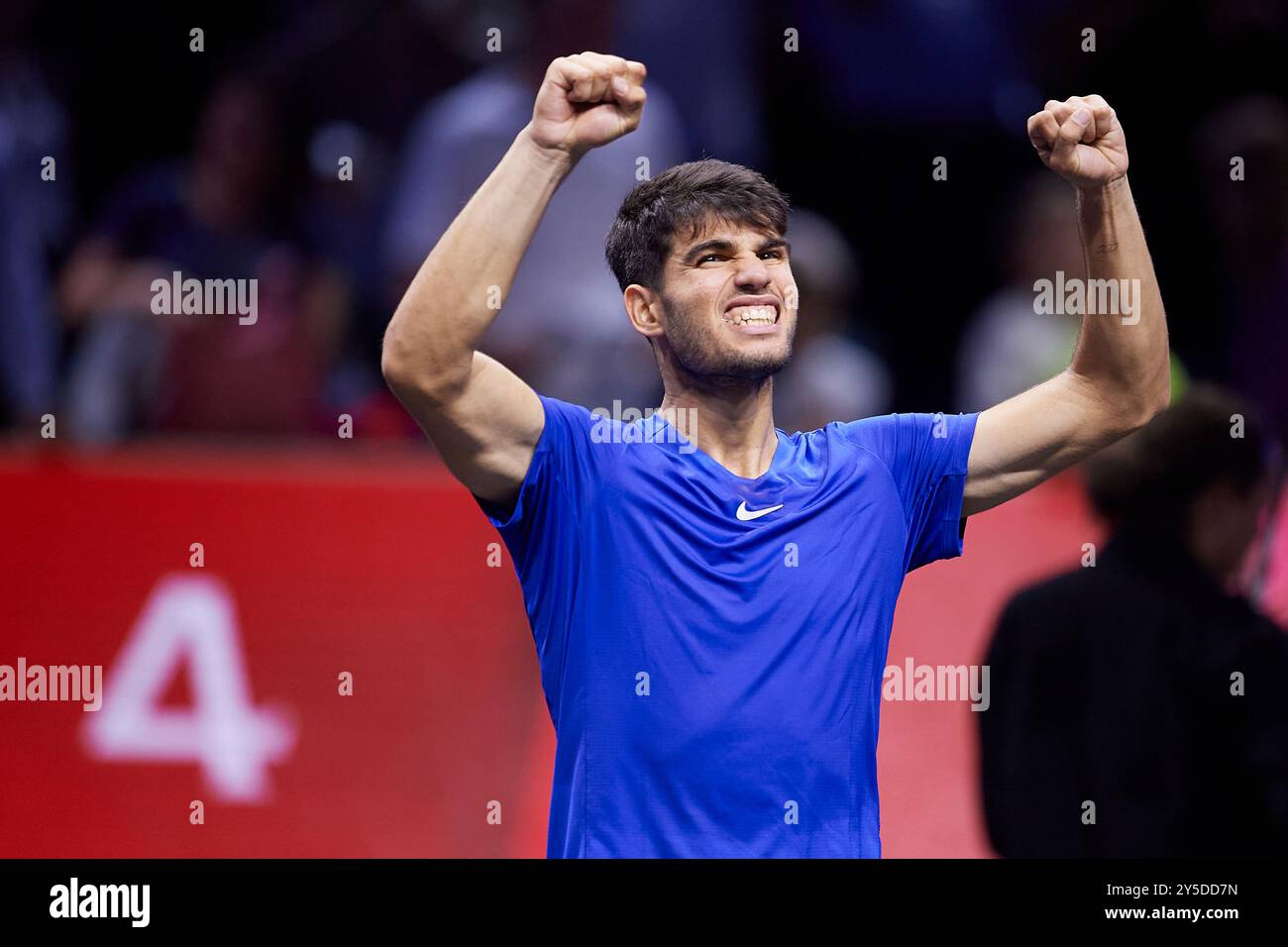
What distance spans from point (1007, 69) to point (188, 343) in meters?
4.02

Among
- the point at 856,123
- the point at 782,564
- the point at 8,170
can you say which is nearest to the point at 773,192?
the point at 782,564

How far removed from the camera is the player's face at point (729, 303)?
3848 millimetres

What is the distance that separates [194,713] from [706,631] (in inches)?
124

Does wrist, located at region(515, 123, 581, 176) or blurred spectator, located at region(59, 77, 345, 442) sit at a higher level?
blurred spectator, located at region(59, 77, 345, 442)

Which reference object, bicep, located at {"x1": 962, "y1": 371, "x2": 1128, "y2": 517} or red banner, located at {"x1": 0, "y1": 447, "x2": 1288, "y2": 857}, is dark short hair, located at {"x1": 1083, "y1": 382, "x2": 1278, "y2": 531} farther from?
bicep, located at {"x1": 962, "y1": 371, "x2": 1128, "y2": 517}

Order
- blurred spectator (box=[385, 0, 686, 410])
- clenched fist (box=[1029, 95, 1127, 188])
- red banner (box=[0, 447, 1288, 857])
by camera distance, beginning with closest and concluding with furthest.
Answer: clenched fist (box=[1029, 95, 1127, 188]) → red banner (box=[0, 447, 1288, 857]) → blurred spectator (box=[385, 0, 686, 410])

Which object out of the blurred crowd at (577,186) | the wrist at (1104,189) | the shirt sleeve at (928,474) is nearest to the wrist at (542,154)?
the shirt sleeve at (928,474)

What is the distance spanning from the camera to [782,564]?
148 inches

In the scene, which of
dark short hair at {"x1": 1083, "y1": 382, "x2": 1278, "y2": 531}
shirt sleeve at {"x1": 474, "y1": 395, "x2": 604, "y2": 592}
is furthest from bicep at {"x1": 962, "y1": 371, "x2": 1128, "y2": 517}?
dark short hair at {"x1": 1083, "y1": 382, "x2": 1278, "y2": 531}

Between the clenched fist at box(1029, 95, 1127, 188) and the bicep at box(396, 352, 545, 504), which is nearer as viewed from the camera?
the bicep at box(396, 352, 545, 504)

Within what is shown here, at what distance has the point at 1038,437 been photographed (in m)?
3.98

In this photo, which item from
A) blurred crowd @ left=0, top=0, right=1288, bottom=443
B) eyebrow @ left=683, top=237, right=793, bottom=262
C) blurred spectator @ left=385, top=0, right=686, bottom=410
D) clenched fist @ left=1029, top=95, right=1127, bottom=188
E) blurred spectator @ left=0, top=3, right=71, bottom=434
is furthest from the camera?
blurred spectator @ left=0, top=3, right=71, bottom=434

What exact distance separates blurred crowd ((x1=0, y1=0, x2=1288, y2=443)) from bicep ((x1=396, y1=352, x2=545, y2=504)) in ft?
12.0

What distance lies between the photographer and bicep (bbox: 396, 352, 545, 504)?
3.61 metres
